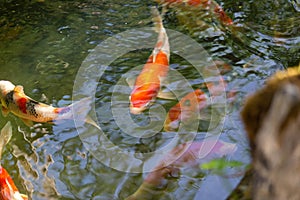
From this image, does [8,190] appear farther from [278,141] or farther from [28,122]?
[278,141]

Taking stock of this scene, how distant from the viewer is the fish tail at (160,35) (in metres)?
4.28

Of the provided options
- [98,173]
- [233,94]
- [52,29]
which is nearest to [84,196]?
[98,173]

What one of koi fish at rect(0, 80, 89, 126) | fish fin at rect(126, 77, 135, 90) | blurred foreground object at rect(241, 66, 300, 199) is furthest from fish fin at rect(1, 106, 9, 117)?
blurred foreground object at rect(241, 66, 300, 199)

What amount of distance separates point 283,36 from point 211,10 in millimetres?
992

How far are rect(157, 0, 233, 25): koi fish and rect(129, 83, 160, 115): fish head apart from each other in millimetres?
1671

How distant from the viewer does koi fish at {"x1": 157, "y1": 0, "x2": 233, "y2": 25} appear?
16.4 feet

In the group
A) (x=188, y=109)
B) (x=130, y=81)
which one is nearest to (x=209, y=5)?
(x=130, y=81)

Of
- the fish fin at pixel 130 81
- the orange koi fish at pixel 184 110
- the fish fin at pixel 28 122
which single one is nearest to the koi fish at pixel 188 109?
the orange koi fish at pixel 184 110

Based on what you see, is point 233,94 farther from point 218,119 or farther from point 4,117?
point 4,117

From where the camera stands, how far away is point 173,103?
3.86 metres

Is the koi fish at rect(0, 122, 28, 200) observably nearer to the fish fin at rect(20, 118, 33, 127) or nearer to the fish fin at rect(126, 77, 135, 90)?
the fish fin at rect(20, 118, 33, 127)

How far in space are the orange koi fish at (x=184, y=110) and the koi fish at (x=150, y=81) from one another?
0.25 meters

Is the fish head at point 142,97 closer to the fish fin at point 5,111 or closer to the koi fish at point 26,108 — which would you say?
the koi fish at point 26,108

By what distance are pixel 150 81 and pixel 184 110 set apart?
0.44 meters
